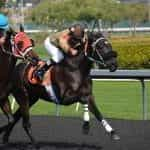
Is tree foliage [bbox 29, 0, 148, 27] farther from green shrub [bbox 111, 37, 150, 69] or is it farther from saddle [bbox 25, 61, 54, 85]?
saddle [bbox 25, 61, 54, 85]

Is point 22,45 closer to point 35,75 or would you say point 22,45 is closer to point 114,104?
point 35,75

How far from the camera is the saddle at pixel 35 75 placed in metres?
7.76

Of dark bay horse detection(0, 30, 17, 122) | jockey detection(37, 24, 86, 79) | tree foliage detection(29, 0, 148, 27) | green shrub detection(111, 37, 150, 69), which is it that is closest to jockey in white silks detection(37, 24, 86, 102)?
jockey detection(37, 24, 86, 79)

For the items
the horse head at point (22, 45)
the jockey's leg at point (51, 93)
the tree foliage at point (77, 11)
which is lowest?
the tree foliage at point (77, 11)

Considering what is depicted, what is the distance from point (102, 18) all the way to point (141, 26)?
17.1 metres

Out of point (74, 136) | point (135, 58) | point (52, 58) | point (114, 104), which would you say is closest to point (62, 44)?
point (52, 58)

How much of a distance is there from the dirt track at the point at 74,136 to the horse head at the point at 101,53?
1.06 m

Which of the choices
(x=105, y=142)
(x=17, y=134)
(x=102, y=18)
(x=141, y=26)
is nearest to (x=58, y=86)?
(x=105, y=142)

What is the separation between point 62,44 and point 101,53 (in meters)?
0.50

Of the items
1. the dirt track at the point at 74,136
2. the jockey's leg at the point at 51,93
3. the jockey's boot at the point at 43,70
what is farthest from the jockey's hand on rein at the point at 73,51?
the dirt track at the point at 74,136

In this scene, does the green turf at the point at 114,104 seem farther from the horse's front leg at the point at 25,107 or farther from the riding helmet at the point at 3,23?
the riding helmet at the point at 3,23

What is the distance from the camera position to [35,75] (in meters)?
7.97

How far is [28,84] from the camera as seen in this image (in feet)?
26.5

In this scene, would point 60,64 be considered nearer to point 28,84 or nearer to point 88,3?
point 28,84
